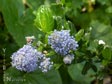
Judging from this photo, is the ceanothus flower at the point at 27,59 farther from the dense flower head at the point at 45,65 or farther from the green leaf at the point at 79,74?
the green leaf at the point at 79,74

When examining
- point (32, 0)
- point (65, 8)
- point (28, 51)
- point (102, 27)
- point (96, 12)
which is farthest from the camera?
point (96, 12)

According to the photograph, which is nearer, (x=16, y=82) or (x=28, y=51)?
(x=28, y=51)

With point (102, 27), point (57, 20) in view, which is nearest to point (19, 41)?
point (57, 20)

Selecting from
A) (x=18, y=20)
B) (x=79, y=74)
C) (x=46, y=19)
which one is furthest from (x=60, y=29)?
(x=79, y=74)

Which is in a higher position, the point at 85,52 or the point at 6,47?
the point at 6,47

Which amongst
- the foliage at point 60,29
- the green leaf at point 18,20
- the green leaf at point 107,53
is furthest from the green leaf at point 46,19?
the green leaf at point 18,20

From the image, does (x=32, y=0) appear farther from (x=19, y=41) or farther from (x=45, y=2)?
(x=19, y=41)
